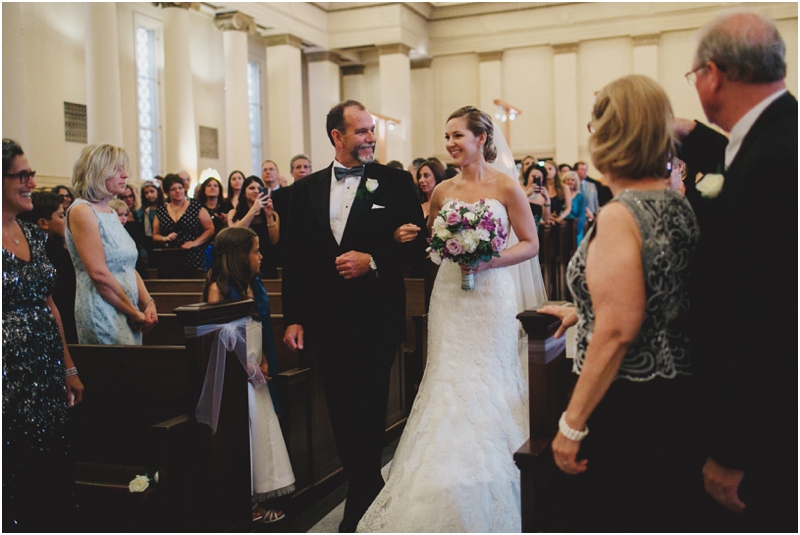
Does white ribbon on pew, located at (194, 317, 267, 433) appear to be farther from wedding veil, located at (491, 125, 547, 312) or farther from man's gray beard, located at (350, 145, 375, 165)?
wedding veil, located at (491, 125, 547, 312)

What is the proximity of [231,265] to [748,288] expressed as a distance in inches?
104

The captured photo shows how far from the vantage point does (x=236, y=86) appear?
1619cm

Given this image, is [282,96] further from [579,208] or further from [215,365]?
[215,365]

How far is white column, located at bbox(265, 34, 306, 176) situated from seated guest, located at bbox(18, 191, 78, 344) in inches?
529

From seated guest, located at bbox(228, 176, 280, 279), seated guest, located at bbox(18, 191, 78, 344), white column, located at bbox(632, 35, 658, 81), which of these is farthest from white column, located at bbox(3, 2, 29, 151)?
white column, located at bbox(632, 35, 658, 81)

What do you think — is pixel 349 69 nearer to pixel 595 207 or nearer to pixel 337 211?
pixel 595 207

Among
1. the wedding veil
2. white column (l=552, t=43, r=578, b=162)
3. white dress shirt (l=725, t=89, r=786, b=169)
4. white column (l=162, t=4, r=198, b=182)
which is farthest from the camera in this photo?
white column (l=552, t=43, r=578, b=162)

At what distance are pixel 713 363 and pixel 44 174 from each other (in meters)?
13.5

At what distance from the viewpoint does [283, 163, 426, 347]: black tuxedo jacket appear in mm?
3324

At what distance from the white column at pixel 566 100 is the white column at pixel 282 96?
24.3ft

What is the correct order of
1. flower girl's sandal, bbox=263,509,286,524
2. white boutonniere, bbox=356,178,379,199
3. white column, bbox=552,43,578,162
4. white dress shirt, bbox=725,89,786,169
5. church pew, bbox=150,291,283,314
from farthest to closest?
white column, bbox=552,43,578,162
church pew, bbox=150,291,283,314
flower girl's sandal, bbox=263,509,286,524
white boutonniere, bbox=356,178,379,199
white dress shirt, bbox=725,89,786,169

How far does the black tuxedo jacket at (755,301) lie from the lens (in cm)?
168

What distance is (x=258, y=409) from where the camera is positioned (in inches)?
144

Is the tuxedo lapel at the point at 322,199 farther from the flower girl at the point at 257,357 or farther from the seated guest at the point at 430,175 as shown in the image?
the seated guest at the point at 430,175
